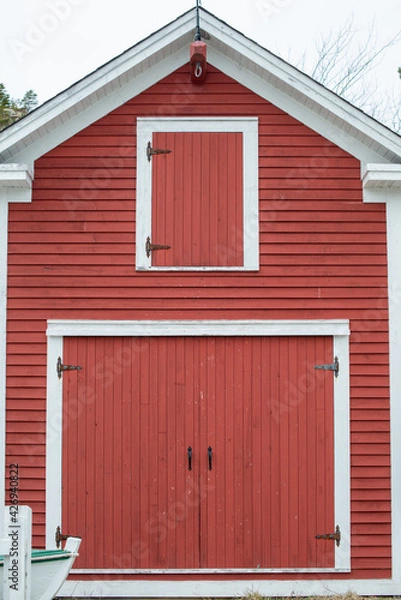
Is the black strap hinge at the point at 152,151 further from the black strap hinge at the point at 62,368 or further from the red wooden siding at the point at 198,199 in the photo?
the black strap hinge at the point at 62,368

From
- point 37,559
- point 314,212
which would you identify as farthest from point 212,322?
point 37,559

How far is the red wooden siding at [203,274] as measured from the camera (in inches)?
237

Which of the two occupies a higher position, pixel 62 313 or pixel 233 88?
pixel 233 88

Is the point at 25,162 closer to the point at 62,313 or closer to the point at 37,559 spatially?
the point at 62,313

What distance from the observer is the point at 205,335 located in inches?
237

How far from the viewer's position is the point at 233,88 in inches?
242

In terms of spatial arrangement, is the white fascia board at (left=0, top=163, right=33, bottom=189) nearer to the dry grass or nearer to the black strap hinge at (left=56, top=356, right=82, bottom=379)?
the black strap hinge at (left=56, top=356, right=82, bottom=379)

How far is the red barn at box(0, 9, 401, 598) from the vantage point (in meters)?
5.95

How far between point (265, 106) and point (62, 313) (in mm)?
2734

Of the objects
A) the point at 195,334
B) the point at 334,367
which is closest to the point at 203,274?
the point at 195,334

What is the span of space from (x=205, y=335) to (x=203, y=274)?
1.86ft

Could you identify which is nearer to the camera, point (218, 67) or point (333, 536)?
point (333, 536)

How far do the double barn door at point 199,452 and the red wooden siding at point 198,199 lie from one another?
2.63 ft

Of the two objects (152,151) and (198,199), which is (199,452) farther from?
(152,151)
